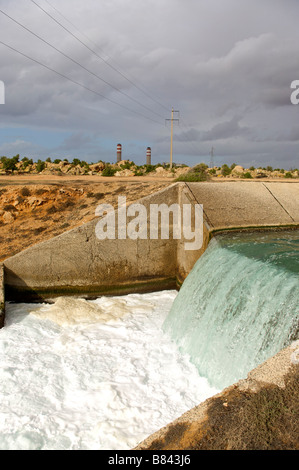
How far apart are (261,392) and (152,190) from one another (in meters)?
7.22

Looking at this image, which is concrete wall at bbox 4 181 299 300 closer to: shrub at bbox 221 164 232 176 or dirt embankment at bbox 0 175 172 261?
dirt embankment at bbox 0 175 172 261

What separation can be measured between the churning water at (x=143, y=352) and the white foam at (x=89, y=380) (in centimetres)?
1

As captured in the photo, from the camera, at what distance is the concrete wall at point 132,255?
324 inches

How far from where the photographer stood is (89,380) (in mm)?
5160

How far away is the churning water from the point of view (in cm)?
428

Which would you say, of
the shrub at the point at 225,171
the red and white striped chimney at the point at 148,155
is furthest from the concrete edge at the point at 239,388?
the red and white striped chimney at the point at 148,155

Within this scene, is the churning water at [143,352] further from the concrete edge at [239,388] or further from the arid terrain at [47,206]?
the arid terrain at [47,206]

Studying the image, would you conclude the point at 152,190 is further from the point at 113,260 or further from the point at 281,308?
the point at 281,308

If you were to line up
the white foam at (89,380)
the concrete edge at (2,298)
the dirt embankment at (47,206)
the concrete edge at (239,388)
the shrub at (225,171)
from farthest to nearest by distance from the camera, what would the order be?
the shrub at (225,171)
the dirt embankment at (47,206)
the concrete edge at (2,298)
the white foam at (89,380)
the concrete edge at (239,388)

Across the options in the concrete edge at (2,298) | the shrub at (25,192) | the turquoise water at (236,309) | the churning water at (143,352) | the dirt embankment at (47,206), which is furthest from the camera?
the shrub at (25,192)

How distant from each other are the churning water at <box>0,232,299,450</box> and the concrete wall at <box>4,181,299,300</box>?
0.94 metres

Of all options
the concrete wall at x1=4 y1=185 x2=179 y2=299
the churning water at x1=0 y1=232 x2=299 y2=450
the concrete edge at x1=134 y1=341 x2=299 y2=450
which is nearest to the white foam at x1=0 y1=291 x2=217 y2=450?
the churning water at x1=0 y1=232 x2=299 y2=450

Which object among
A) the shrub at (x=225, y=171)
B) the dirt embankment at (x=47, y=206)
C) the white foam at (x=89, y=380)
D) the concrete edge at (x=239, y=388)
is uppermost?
the shrub at (x=225, y=171)
